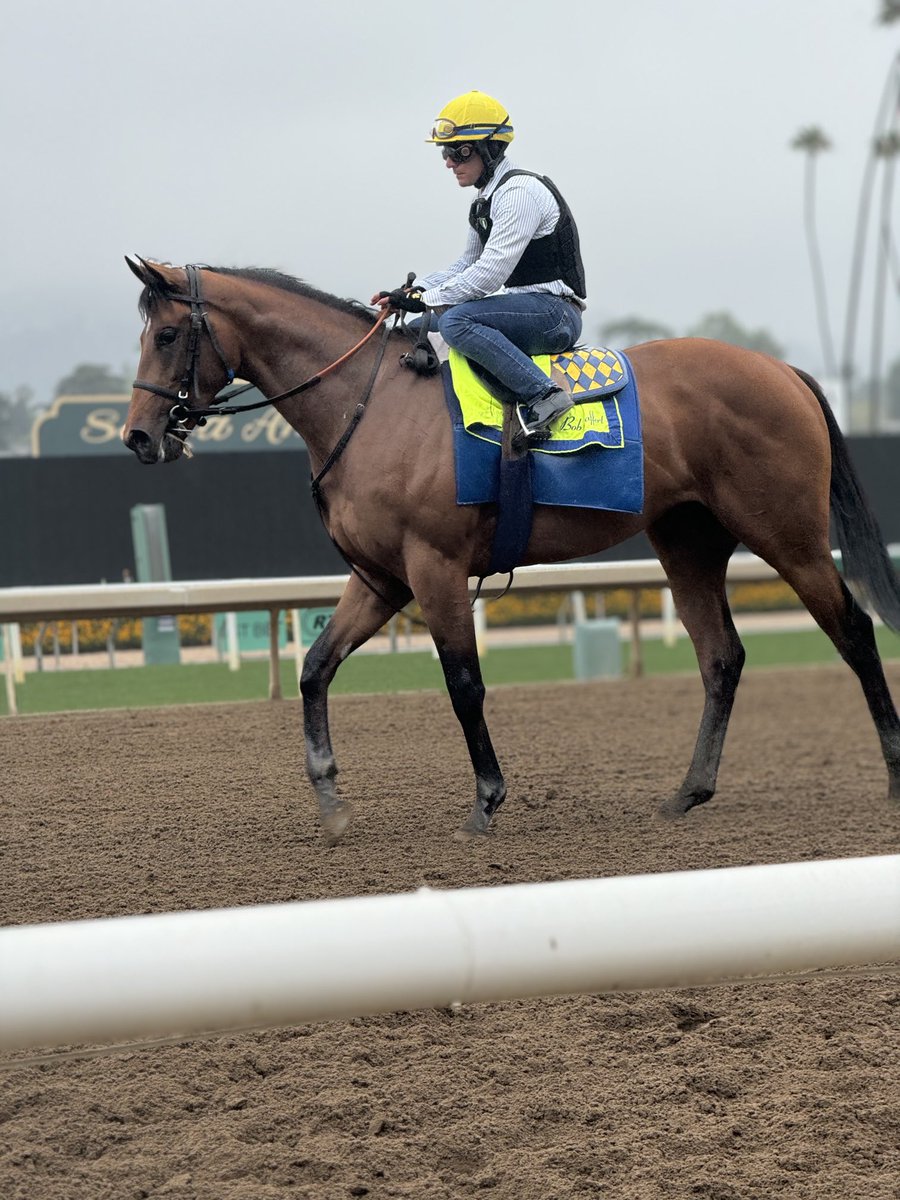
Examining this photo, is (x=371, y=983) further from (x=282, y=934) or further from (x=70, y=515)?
(x=70, y=515)

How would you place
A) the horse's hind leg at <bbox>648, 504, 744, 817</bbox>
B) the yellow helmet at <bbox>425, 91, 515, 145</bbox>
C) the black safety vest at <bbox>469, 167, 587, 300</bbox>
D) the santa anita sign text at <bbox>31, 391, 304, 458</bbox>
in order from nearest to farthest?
the yellow helmet at <bbox>425, 91, 515, 145</bbox> → the black safety vest at <bbox>469, 167, 587, 300</bbox> → the horse's hind leg at <bbox>648, 504, 744, 817</bbox> → the santa anita sign text at <bbox>31, 391, 304, 458</bbox>

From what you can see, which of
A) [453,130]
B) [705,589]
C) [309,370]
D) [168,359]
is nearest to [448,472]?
[309,370]

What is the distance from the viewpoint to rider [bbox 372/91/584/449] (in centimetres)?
450

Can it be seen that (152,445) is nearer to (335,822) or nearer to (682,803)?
(335,822)

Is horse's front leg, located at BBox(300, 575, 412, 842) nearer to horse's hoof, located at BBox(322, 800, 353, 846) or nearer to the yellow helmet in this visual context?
horse's hoof, located at BBox(322, 800, 353, 846)

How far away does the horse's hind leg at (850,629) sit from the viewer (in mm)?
5121

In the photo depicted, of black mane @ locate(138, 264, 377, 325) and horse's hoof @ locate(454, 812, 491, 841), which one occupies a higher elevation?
black mane @ locate(138, 264, 377, 325)

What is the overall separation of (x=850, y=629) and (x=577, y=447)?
137 cm

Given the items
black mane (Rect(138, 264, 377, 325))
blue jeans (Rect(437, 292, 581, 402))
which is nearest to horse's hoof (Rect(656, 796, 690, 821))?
blue jeans (Rect(437, 292, 581, 402))

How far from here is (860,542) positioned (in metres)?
5.32

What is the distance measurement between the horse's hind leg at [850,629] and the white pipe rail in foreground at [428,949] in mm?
3645

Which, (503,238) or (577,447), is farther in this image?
(577,447)

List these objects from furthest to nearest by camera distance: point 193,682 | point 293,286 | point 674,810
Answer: point 193,682 → point 674,810 → point 293,286

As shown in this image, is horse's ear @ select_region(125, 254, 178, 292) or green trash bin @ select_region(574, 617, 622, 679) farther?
green trash bin @ select_region(574, 617, 622, 679)
